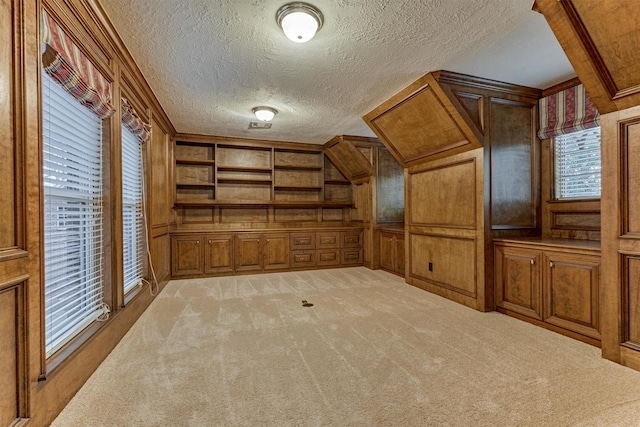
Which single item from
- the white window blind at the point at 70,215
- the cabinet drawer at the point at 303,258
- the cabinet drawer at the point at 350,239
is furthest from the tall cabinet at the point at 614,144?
the cabinet drawer at the point at 303,258

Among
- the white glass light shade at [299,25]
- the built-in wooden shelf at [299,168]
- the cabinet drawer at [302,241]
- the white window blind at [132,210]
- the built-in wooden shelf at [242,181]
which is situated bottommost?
the cabinet drawer at [302,241]

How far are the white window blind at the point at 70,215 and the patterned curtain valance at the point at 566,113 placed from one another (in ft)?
13.4

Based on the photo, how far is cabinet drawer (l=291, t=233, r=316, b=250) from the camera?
5383mm

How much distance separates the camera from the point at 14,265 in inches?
50.9

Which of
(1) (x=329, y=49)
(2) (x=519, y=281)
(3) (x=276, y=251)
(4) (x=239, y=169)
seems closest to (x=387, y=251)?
(3) (x=276, y=251)

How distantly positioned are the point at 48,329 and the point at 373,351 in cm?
197

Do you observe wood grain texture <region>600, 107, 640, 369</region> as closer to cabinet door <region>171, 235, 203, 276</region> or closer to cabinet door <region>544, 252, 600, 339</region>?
cabinet door <region>544, 252, 600, 339</region>

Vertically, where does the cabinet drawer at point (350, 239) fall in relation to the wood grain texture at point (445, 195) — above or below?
below

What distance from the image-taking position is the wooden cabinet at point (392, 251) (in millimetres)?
4828

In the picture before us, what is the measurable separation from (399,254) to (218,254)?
2916mm

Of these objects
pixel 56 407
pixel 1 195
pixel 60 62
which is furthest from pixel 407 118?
pixel 56 407

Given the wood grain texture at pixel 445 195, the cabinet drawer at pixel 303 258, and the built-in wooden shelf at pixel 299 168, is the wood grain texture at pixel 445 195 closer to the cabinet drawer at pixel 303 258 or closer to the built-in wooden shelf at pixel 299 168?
the cabinet drawer at pixel 303 258

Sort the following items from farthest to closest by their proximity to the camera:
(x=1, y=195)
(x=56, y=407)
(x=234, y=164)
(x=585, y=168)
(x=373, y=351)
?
(x=234, y=164) → (x=585, y=168) → (x=373, y=351) → (x=56, y=407) → (x=1, y=195)

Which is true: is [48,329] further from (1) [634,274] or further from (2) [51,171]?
(1) [634,274]
